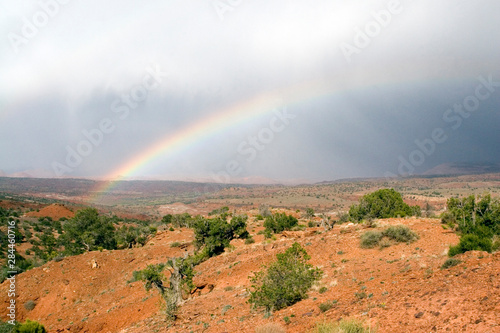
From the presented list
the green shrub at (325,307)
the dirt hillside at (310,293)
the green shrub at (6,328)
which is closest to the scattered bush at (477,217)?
the dirt hillside at (310,293)

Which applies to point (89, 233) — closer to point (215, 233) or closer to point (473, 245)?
point (215, 233)

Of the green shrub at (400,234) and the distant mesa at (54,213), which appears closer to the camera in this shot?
the green shrub at (400,234)

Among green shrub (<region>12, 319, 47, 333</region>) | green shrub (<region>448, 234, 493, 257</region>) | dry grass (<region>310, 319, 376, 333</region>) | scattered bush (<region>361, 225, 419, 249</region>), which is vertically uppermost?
green shrub (<region>448, 234, 493, 257</region>)

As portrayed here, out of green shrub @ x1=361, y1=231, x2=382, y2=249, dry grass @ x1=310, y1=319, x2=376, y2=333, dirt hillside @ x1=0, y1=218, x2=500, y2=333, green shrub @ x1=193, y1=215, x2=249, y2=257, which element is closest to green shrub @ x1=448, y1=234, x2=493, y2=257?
dirt hillside @ x1=0, y1=218, x2=500, y2=333

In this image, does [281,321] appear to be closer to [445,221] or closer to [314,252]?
[314,252]

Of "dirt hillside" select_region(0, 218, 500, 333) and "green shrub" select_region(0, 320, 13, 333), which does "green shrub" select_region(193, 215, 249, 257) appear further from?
"green shrub" select_region(0, 320, 13, 333)

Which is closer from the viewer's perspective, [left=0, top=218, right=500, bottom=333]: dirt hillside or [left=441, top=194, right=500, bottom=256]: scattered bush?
[left=0, top=218, right=500, bottom=333]: dirt hillside

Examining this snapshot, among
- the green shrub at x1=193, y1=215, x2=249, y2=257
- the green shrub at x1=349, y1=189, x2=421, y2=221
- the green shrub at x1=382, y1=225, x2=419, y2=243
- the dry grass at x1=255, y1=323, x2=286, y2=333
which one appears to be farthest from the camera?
the green shrub at x1=349, y1=189, x2=421, y2=221

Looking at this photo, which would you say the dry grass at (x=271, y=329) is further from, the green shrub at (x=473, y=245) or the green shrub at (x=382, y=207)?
the green shrub at (x=382, y=207)

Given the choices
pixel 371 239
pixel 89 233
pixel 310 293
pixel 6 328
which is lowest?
pixel 6 328

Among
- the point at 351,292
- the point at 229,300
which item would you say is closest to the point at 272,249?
the point at 229,300

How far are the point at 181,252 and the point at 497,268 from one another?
25.9 meters

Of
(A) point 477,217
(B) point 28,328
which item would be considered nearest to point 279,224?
(A) point 477,217

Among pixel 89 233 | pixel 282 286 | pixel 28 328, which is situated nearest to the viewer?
pixel 282 286
